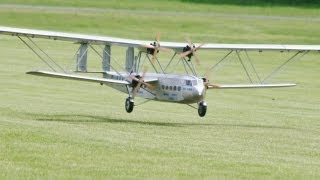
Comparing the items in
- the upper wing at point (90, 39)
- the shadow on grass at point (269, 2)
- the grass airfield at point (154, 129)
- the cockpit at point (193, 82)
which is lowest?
the grass airfield at point (154, 129)

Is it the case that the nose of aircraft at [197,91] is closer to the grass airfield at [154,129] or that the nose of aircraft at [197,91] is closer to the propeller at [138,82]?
the grass airfield at [154,129]

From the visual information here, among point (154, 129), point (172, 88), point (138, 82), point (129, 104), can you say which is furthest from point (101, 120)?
point (154, 129)

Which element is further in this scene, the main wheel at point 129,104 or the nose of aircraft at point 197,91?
the main wheel at point 129,104

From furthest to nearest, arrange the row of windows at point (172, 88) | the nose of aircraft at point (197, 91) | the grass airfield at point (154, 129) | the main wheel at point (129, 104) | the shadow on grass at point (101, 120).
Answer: the main wheel at point (129, 104) < the row of windows at point (172, 88) < the nose of aircraft at point (197, 91) < the shadow on grass at point (101, 120) < the grass airfield at point (154, 129)

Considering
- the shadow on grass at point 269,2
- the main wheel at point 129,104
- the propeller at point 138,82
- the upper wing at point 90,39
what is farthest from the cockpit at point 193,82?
the shadow on grass at point 269,2

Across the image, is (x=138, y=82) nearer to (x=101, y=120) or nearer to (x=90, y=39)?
(x=90, y=39)

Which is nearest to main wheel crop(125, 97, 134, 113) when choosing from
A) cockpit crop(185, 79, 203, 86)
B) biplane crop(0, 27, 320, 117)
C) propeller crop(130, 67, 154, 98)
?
biplane crop(0, 27, 320, 117)

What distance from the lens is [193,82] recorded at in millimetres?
29812

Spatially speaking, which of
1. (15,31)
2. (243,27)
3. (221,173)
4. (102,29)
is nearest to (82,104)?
(15,31)

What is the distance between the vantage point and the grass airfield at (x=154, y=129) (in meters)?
19.2

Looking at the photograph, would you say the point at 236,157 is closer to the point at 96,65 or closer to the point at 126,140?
the point at 126,140

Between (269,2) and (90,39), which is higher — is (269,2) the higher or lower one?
the higher one

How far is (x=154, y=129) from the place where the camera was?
27.2 meters

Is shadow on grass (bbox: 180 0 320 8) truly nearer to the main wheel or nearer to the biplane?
the biplane
